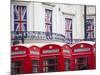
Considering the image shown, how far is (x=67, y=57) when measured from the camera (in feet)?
9.17

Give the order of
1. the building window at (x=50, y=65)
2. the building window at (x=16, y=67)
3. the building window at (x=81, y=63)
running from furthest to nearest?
the building window at (x=81, y=63), the building window at (x=50, y=65), the building window at (x=16, y=67)

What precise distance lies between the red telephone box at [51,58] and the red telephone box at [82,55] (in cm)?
19

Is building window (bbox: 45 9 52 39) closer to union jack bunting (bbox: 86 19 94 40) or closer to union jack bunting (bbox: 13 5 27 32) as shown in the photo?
union jack bunting (bbox: 13 5 27 32)

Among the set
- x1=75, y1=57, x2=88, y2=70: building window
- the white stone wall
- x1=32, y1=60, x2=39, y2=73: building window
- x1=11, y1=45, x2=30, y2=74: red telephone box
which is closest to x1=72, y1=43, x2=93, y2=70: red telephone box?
x1=75, y1=57, x2=88, y2=70: building window

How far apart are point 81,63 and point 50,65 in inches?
14.8

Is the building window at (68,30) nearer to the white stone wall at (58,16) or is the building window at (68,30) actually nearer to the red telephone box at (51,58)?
the white stone wall at (58,16)

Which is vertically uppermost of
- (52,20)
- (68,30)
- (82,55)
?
(52,20)

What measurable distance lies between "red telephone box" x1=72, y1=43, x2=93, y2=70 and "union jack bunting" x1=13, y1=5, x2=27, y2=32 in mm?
630

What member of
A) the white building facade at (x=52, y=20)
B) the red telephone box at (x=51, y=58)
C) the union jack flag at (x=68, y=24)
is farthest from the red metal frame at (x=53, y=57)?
the union jack flag at (x=68, y=24)

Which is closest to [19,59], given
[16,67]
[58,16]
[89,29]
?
[16,67]

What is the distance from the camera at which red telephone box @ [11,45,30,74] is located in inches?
102

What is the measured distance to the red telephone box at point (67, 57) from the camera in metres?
2.78

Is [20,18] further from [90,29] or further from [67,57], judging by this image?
[90,29]

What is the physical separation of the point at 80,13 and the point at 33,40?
63 cm
